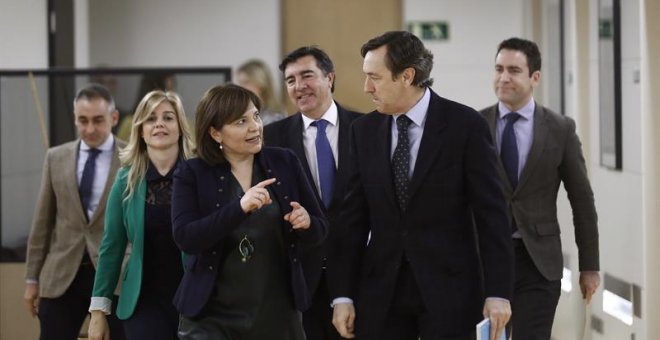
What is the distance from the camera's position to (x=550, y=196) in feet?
17.6

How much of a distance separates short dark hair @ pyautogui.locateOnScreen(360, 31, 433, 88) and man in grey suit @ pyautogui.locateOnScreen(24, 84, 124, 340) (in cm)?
225

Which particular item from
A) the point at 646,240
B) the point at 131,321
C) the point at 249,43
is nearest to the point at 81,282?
the point at 131,321

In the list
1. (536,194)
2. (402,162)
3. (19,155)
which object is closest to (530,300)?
(536,194)

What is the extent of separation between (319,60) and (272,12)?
684 centimetres

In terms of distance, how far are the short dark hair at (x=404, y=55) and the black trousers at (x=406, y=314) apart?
0.61 meters

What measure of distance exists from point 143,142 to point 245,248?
1.11 metres

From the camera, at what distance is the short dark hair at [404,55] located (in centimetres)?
403

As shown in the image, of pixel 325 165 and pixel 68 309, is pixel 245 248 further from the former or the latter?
pixel 68 309

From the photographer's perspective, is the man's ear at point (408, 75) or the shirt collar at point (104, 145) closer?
the man's ear at point (408, 75)

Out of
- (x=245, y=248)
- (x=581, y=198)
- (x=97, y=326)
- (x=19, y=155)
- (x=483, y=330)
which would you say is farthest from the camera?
(x=19, y=155)

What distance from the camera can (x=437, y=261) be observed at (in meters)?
3.96

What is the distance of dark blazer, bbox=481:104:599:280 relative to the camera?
5270mm

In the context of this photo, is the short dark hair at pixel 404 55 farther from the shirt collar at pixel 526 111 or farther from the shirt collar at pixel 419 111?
the shirt collar at pixel 526 111

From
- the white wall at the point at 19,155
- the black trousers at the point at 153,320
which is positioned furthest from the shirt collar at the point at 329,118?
the white wall at the point at 19,155
